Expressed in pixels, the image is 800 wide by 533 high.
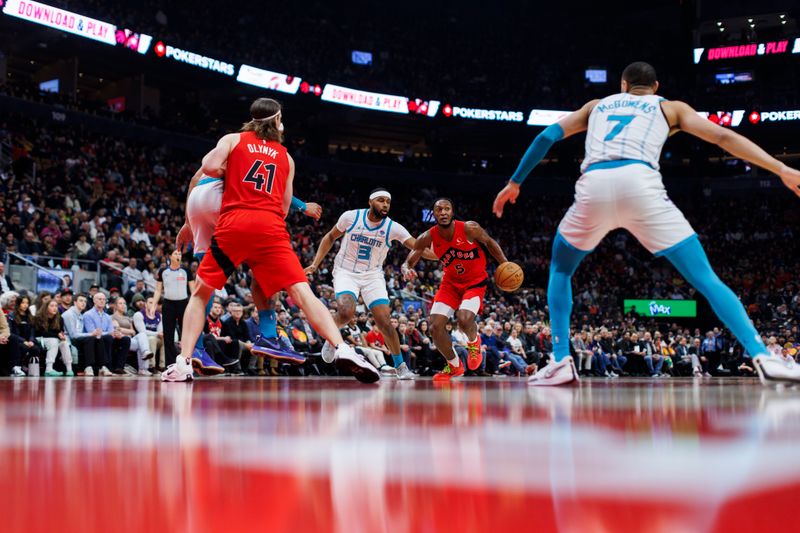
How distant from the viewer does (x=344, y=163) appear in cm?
3136

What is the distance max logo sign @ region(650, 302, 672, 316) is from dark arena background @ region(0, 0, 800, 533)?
0.08 metres

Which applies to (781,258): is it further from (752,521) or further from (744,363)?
(752,521)

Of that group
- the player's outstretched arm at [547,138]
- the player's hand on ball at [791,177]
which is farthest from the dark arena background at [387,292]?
the player's outstretched arm at [547,138]

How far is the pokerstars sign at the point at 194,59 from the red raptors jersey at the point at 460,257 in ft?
61.2

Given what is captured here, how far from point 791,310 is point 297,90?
19.4 meters

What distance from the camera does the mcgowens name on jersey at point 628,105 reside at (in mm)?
4305

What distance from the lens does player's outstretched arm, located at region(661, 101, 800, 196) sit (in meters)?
3.99

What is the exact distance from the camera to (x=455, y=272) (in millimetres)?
8047

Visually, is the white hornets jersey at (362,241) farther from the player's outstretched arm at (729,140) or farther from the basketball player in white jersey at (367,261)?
the player's outstretched arm at (729,140)

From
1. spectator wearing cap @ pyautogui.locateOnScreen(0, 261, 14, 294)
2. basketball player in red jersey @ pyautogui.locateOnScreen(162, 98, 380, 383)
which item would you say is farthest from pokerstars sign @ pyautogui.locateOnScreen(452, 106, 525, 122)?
basketball player in red jersey @ pyautogui.locateOnScreen(162, 98, 380, 383)

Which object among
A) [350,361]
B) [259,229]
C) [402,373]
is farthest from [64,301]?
[350,361]

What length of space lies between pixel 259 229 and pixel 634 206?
2.19 metres

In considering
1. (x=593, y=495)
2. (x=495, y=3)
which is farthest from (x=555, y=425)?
(x=495, y=3)

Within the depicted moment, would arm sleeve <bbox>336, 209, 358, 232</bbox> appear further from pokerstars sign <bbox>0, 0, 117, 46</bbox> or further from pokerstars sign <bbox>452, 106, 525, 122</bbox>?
pokerstars sign <bbox>452, 106, 525, 122</bbox>
